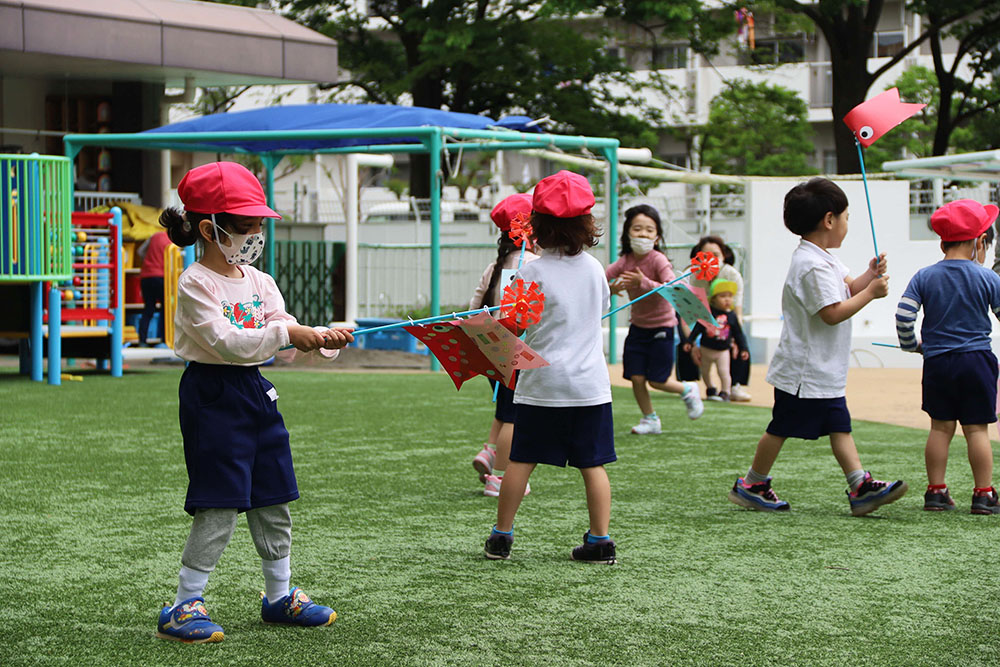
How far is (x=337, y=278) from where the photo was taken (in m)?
15.9

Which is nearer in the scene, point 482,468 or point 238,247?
point 238,247

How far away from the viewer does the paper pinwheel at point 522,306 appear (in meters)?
4.40

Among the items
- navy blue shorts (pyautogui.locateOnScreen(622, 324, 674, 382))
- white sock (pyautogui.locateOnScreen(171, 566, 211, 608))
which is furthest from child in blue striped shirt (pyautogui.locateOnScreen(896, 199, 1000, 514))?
white sock (pyautogui.locateOnScreen(171, 566, 211, 608))

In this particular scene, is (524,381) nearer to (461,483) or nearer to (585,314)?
(585,314)

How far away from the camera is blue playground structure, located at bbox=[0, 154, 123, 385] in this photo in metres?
11.1

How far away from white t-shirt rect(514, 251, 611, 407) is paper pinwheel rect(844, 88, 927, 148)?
1556mm

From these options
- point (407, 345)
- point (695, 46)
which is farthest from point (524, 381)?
point (695, 46)

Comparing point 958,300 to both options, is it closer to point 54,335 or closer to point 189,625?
point 189,625

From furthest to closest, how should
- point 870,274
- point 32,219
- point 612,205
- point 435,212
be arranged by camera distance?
point 612,205 → point 435,212 → point 32,219 → point 870,274

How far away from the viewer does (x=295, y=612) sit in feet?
12.5

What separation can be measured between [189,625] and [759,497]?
2834mm

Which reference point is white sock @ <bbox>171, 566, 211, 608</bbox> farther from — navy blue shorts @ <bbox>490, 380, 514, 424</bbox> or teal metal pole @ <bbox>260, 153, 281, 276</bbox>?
teal metal pole @ <bbox>260, 153, 281, 276</bbox>

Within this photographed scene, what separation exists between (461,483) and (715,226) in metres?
14.4

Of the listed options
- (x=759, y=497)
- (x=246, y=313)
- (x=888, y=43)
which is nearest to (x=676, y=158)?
(x=888, y=43)
